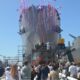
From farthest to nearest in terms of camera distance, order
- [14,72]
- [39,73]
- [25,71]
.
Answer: [39,73] < [25,71] < [14,72]

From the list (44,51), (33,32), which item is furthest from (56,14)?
(44,51)

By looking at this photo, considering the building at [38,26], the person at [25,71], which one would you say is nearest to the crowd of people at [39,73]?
the person at [25,71]

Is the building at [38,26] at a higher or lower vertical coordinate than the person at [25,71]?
higher

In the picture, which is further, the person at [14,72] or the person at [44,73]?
the person at [44,73]

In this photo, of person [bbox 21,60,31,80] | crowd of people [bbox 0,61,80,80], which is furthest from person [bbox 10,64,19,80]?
person [bbox 21,60,31,80]

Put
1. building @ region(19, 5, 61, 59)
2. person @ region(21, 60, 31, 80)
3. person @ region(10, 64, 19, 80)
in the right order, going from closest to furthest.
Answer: person @ region(10, 64, 19, 80) → person @ region(21, 60, 31, 80) → building @ region(19, 5, 61, 59)

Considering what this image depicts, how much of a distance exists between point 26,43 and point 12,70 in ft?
228

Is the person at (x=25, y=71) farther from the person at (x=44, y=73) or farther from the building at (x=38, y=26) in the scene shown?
the building at (x=38, y=26)

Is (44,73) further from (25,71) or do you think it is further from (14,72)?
(14,72)

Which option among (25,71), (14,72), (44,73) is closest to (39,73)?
(44,73)

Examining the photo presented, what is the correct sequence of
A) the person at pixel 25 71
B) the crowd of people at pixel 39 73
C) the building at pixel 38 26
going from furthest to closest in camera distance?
the building at pixel 38 26, the person at pixel 25 71, the crowd of people at pixel 39 73

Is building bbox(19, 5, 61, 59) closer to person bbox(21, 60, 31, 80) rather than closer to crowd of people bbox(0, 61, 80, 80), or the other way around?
crowd of people bbox(0, 61, 80, 80)

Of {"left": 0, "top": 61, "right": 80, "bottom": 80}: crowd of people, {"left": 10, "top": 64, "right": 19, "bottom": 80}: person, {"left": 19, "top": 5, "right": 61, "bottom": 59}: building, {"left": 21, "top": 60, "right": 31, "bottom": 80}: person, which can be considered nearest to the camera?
{"left": 0, "top": 61, "right": 80, "bottom": 80}: crowd of people

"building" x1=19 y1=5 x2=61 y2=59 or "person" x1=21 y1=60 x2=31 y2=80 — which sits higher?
"building" x1=19 y1=5 x2=61 y2=59
